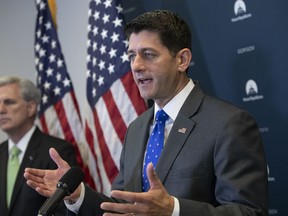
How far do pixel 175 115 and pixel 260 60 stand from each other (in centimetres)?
81

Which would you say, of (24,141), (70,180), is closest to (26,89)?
(24,141)

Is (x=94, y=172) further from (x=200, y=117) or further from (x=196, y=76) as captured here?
(x=200, y=117)

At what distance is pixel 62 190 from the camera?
5.07 ft

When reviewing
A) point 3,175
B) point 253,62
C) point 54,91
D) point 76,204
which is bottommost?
point 3,175

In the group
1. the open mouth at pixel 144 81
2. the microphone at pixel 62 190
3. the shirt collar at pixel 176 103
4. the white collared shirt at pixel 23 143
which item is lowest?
the white collared shirt at pixel 23 143

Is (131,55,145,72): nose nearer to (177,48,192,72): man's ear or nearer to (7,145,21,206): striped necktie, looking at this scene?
(177,48,192,72): man's ear

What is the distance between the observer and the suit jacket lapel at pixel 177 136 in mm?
1977

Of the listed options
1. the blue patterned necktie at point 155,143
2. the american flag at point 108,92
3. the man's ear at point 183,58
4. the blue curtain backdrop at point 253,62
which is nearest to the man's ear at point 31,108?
the american flag at point 108,92

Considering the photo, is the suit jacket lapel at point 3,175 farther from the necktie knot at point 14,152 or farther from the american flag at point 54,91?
the american flag at point 54,91

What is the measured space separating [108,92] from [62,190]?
1747mm

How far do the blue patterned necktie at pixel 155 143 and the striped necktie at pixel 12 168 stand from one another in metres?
1.57

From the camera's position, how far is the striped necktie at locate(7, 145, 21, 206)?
337 centimetres

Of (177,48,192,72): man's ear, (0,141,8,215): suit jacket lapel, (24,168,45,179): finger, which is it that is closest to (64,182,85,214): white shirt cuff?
(24,168,45,179): finger

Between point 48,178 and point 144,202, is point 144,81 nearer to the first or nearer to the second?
point 48,178
